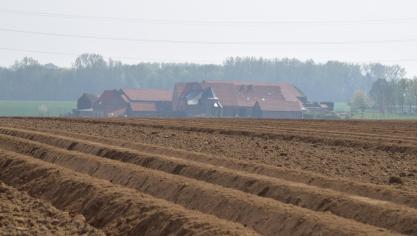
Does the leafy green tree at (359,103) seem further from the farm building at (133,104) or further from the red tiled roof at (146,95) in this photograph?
the farm building at (133,104)

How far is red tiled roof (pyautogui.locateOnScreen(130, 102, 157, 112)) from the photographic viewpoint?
117 m

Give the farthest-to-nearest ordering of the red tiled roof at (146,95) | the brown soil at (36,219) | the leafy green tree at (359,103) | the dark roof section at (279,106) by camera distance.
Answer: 1. the leafy green tree at (359,103)
2. the red tiled roof at (146,95)
3. the dark roof section at (279,106)
4. the brown soil at (36,219)

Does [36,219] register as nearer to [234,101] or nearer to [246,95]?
[234,101]

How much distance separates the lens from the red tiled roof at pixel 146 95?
120 metres

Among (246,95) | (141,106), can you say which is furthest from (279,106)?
(141,106)

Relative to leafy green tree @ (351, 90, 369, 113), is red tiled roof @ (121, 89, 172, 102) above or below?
above

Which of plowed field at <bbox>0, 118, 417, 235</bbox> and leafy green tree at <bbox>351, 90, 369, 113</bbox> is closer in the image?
plowed field at <bbox>0, 118, 417, 235</bbox>

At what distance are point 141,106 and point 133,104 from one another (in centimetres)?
122

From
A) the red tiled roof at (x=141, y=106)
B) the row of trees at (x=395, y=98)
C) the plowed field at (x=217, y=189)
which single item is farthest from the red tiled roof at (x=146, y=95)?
the plowed field at (x=217, y=189)

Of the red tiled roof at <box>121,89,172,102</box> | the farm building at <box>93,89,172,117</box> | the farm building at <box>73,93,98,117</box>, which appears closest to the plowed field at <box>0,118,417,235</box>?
the farm building at <box>93,89,172,117</box>

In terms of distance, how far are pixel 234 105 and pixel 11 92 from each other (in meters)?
83.8

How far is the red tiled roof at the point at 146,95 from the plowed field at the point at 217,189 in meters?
96.6

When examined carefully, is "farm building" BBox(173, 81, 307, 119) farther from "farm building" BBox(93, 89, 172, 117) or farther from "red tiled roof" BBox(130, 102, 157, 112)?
"red tiled roof" BBox(130, 102, 157, 112)

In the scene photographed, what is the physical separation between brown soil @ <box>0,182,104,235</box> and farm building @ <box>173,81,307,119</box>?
9625 centimetres
